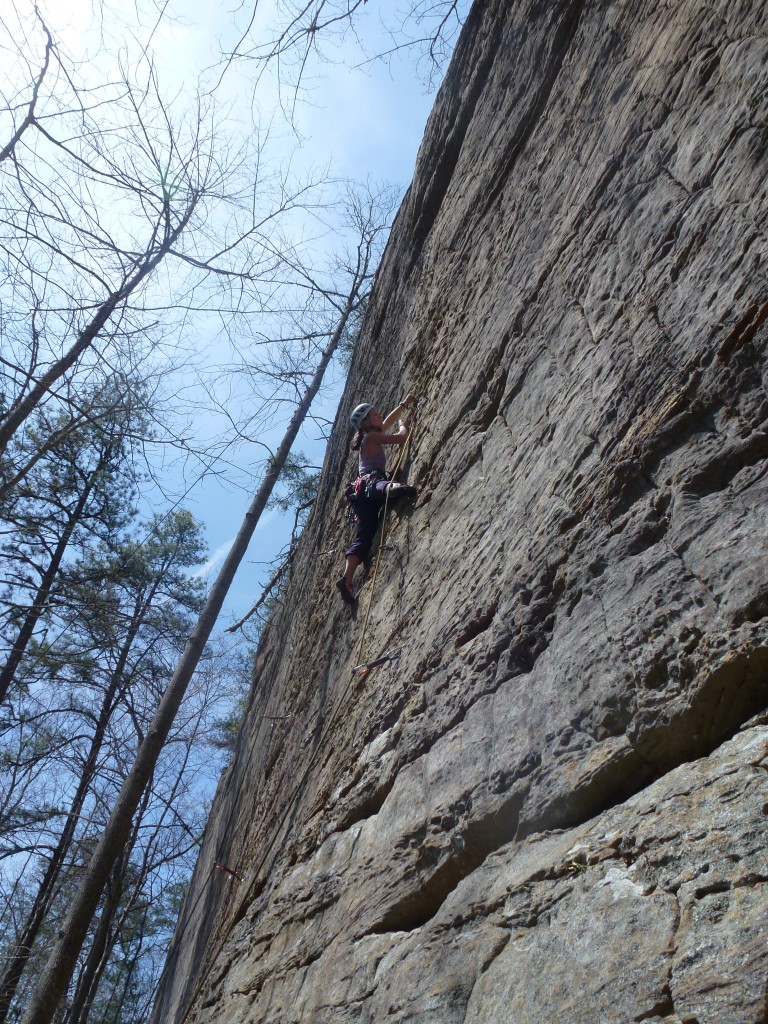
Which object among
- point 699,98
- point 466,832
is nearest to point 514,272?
point 699,98

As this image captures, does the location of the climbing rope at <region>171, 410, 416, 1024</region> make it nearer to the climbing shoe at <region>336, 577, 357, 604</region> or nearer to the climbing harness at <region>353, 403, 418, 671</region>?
the climbing harness at <region>353, 403, 418, 671</region>

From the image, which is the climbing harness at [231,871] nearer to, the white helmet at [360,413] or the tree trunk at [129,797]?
the tree trunk at [129,797]

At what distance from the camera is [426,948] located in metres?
3.10

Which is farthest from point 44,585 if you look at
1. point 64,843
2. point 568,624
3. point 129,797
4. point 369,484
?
point 568,624

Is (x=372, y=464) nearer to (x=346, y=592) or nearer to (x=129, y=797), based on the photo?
(x=346, y=592)

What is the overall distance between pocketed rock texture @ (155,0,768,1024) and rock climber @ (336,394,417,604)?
10.8 inches

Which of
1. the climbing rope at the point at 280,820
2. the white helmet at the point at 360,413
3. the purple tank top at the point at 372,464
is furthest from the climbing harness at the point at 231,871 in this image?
the white helmet at the point at 360,413

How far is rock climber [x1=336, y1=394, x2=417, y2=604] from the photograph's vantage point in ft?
20.2

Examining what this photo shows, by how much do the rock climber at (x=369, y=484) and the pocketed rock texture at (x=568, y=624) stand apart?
0.27 metres

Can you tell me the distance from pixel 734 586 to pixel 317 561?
583cm

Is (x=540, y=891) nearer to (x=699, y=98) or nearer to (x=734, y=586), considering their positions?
(x=734, y=586)

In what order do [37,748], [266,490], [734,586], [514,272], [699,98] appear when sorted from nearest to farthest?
[734,586] → [699,98] → [514,272] → [266,490] → [37,748]

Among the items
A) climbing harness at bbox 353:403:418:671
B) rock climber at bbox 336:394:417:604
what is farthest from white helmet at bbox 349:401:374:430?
climbing harness at bbox 353:403:418:671

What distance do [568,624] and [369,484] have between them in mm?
3304
